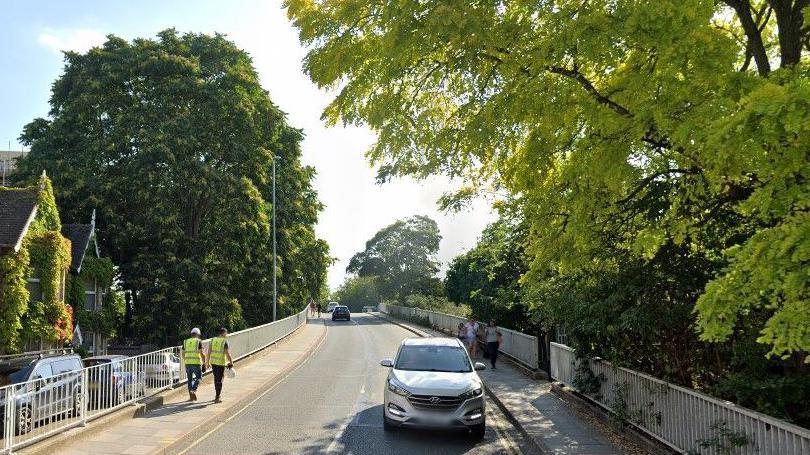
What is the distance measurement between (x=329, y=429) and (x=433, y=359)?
92.8 inches

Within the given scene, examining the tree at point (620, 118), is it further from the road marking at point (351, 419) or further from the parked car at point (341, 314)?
the parked car at point (341, 314)

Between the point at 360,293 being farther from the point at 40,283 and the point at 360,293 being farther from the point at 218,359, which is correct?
the point at 218,359

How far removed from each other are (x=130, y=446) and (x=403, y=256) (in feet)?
292

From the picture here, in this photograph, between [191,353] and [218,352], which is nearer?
[218,352]

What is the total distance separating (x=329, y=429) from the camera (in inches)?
447

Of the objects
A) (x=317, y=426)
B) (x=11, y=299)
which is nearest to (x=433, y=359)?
(x=317, y=426)

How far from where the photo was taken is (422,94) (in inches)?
488

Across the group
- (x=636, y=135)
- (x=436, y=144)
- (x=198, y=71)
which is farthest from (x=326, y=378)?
(x=198, y=71)

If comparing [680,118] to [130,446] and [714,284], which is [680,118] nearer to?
[714,284]

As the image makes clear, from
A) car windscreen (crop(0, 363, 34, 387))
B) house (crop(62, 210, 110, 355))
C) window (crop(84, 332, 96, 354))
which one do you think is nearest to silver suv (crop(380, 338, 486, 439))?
car windscreen (crop(0, 363, 34, 387))

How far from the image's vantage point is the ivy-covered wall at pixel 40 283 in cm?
2062

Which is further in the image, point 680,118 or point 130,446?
point 130,446

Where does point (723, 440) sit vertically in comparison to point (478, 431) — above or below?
above

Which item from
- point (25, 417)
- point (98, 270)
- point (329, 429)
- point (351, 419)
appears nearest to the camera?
point (25, 417)
